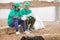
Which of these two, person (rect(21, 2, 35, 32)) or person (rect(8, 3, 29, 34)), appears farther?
person (rect(21, 2, 35, 32))

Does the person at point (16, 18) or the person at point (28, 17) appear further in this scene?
Result: the person at point (28, 17)

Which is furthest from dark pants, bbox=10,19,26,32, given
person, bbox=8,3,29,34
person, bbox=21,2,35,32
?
person, bbox=21,2,35,32

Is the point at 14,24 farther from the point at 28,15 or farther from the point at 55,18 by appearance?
the point at 55,18

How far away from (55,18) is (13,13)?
2225 mm

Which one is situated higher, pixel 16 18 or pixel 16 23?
pixel 16 18

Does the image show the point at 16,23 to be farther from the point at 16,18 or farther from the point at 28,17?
the point at 28,17

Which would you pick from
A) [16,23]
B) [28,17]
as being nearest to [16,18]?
[16,23]

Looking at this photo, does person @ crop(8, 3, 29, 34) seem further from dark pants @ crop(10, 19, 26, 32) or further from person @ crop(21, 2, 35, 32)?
person @ crop(21, 2, 35, 32)

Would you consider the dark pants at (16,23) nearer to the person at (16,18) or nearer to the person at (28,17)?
the person at (16,18)

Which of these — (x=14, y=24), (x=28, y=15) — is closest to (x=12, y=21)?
(x=14, y=24)

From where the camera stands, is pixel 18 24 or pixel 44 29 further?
pixel 44 29

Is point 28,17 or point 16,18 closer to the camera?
point 16,18

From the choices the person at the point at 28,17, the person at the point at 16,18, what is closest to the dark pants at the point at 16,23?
the person at the point at 16,18

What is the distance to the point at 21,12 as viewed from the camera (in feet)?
14.8
